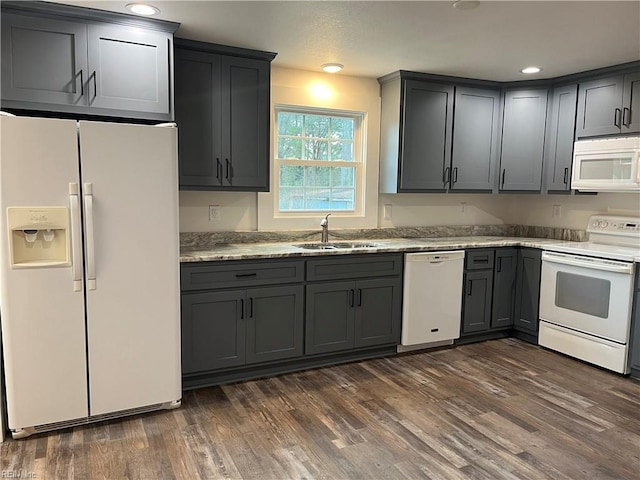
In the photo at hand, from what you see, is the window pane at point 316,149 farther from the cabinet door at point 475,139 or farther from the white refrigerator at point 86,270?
the white refrigerator at point 86,270

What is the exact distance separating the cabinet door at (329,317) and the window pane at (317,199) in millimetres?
902

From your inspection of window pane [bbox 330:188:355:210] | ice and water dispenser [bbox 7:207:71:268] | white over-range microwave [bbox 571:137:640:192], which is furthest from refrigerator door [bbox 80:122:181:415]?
white over-range microwave [bbox 571:137:640:192]

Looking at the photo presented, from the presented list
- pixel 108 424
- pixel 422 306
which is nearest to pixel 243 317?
pixel 108 424

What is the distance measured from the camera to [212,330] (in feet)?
10.0

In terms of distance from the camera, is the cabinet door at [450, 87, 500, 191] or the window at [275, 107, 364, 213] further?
the cabinet door at [450, 87, 500, 191]

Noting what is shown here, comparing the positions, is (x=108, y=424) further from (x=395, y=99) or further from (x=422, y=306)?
(x=395, y=99)

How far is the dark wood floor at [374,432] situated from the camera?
2.22 meters

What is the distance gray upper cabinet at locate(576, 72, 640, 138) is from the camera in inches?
140

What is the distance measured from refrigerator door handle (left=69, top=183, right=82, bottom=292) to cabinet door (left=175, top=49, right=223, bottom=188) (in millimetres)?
856

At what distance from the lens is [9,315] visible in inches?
92.0

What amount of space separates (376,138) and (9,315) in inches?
121

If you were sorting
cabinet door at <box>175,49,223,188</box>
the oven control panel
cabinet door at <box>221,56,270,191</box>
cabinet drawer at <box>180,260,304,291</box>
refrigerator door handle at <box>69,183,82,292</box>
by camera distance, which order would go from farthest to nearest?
the oven control panel → cabinet door at <box>221,56,270,191</box> → cabinet door at <box>175,49,223,188</box> → cabinet drawer at <box>180,260,304,291</box> → refrigerator door handle at <box>69,183,82,292</box>

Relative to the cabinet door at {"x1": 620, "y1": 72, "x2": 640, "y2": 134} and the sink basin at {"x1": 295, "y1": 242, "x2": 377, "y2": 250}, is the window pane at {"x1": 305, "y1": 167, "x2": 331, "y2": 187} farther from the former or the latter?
the cabinet door at {"x1": 620, "y1": 72, "x2": 640, "y2": 134}

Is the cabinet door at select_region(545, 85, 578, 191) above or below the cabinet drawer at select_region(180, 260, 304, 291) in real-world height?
above
